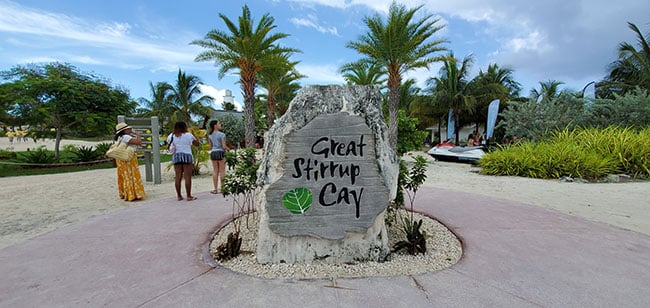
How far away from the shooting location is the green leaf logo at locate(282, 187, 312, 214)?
2662 mm

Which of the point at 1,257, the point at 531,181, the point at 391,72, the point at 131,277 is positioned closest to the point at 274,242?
the point at 131,277

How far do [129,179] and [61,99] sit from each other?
33.5 ft

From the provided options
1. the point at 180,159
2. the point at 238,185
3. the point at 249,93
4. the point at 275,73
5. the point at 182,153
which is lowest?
the point at 238,185

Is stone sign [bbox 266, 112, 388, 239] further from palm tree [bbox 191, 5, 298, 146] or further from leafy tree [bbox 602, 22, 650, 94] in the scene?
leafy tree [bbox 602, 22, 650, 94]

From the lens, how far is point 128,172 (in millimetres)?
5320

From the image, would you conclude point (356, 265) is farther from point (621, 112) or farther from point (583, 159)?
point (621, 112)

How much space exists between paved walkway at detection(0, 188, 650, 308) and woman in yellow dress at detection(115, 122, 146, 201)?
1.68 m

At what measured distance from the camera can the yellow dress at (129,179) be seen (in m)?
5.32

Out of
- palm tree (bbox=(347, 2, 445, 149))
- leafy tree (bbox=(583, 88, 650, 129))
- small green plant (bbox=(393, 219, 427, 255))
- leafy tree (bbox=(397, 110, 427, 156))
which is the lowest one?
small green plant (bbox=(393, 219, 427, 255))

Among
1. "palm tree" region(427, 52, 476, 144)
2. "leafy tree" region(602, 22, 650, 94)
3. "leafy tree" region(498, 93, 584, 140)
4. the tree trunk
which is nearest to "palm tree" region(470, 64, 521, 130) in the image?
"palm tree" region(427, 52, 476, 144)

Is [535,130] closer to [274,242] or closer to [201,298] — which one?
[274,242]

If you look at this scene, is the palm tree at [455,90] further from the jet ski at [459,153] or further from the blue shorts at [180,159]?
the blue shorts at [180,159]

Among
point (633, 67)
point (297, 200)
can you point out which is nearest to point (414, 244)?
point (297, 200)

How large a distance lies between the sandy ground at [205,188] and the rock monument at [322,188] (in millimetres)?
3218
